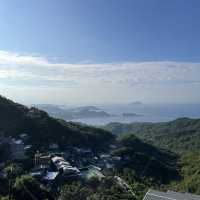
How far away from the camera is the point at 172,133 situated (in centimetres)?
5591

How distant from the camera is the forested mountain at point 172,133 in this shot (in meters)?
47.6

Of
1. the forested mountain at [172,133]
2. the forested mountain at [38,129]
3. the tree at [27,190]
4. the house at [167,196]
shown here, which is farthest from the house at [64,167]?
the forested mountain at [172,133]

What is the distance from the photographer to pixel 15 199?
41.0 ft

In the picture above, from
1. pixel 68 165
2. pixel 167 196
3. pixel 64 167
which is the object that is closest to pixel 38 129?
pixel 68 165

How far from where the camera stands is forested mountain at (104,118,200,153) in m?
47.6

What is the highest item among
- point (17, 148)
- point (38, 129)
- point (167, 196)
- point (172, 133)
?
point (38, 129)

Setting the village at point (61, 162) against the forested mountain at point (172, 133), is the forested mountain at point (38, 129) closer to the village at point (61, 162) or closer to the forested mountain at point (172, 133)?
the village at point (61, 162)

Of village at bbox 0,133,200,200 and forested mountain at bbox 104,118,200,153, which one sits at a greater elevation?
village at bbox 0,133,200,200

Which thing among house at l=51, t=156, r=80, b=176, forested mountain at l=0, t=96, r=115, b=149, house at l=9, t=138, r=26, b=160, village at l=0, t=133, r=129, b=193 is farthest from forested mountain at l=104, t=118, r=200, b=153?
house at l=51, t=156, r=80, b=176

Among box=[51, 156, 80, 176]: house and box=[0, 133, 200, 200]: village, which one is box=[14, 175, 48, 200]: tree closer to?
box=[0, 133, 200, 200]: village

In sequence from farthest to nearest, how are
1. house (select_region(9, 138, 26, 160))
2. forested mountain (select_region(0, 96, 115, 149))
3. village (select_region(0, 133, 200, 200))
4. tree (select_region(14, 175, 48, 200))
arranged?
forested mountain (select_region(0, 96, 115, 149)) → house (select_region(9, 138, 26, 160)) → village (select_region(0, 133, 200, 200)) → tree (select_region(14, 175, 48, 200))

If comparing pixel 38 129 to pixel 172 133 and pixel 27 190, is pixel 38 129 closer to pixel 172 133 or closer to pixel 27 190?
pixel 27 190

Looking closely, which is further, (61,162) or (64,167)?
(61,162)

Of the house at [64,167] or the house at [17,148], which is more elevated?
the house at [17,148]
